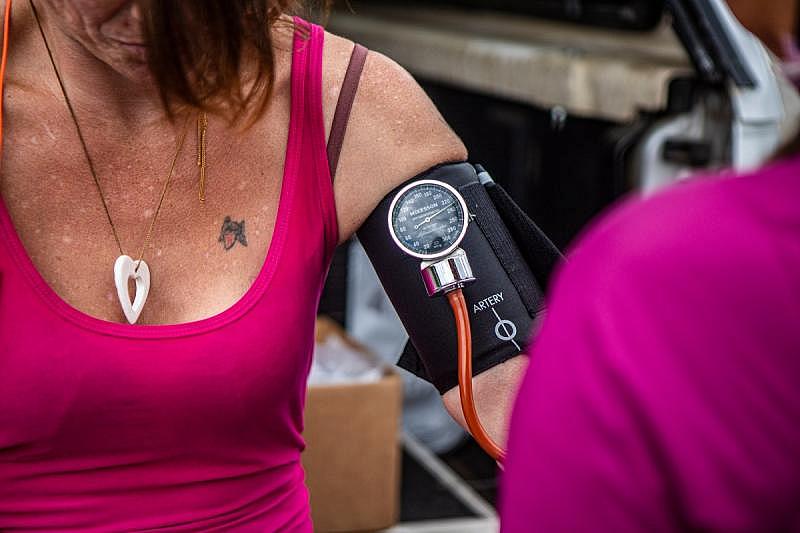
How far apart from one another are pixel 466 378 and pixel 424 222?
0.17 m

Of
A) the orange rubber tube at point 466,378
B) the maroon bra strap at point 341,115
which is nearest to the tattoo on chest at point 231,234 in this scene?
the maroon bra strap at point 341,115

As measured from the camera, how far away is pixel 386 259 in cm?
122

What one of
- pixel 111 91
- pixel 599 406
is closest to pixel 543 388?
pixel 599 406

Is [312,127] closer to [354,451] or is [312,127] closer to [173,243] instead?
[173,243]

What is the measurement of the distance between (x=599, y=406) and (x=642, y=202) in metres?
0.12

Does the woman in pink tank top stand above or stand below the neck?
below

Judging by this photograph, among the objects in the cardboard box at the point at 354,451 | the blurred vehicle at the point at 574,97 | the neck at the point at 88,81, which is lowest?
the cardboard box at the point at 354,451

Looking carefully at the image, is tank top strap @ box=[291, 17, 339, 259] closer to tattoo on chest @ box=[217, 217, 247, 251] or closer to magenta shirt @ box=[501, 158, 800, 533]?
tattoo on chest @ box=[217, 217, 247, 251]

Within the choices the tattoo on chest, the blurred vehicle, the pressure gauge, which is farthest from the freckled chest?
the blurred vehicle

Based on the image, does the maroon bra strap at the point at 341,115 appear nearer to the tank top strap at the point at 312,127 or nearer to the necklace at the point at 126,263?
the tank top strap at the point at 312,127

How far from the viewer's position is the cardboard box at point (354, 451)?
2631 millimetres

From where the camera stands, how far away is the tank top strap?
3.83ft

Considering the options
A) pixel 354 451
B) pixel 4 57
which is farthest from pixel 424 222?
pixel 354 451

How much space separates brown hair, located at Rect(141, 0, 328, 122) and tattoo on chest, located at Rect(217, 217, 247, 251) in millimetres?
108
